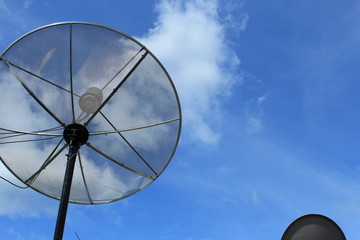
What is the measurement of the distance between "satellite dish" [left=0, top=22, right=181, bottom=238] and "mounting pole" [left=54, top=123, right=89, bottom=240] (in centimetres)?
3

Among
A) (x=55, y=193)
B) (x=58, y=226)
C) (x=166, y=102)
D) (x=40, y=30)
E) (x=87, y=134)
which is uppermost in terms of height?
(x=40, y=30)

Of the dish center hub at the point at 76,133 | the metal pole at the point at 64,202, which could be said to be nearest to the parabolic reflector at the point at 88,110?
the dish center hub at the point at 76,133

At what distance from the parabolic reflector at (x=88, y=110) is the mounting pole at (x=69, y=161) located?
234 millimetres

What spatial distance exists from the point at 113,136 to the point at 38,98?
2140 mm

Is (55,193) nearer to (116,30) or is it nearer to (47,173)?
(47,173)

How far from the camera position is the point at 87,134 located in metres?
8.75

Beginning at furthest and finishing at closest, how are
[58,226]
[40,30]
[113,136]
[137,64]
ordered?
[113,136] → [137,64] → [40,30] → [58,226]

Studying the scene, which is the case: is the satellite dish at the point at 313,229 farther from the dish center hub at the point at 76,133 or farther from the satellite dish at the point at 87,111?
the dish center hub at the point at 76,133

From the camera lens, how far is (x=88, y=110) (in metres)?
9.03

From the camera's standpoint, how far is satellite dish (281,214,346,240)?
5.43 m

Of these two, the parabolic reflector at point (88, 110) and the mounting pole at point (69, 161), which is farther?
the parabolic reflector at point (88, 110)

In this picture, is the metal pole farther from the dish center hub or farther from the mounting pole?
the dish center hub

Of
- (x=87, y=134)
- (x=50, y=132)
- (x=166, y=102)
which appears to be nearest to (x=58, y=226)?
(x=87, y=134)

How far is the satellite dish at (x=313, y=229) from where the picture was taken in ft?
17.8
